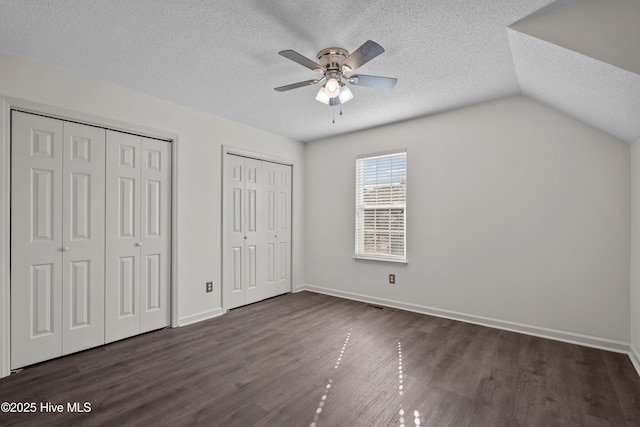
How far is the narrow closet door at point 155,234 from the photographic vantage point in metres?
3.17

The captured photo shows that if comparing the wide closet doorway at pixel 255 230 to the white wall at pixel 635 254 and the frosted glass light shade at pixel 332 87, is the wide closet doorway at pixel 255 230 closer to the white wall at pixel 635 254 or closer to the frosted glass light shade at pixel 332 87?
the frosted glass light shade at pixel 332 87

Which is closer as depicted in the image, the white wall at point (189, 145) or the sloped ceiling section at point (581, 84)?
the sloped ceiling section at point (581, 84)

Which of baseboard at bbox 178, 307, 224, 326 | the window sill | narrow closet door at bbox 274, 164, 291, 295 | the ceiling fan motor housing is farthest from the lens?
narrow closet door at bbox 274, 164, 291, 295

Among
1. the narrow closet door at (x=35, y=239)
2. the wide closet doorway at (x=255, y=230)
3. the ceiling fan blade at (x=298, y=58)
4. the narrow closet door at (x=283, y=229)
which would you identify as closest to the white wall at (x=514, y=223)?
the narrow closet door at (x=283, y=229)

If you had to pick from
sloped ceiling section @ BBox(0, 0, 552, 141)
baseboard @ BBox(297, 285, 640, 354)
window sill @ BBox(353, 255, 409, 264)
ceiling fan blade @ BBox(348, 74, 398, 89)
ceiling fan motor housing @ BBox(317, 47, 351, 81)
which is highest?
sloped ceiling section @ BBox(0, 0, 552, 141)

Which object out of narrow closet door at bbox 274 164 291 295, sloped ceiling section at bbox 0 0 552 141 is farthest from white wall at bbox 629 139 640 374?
narrow closet door at bbox 274 164 291 295

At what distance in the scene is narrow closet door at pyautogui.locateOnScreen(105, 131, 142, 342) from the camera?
291 cm

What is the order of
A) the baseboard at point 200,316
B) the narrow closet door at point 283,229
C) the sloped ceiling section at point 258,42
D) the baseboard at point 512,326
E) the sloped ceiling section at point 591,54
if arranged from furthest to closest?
1. the narrow closet door at point 283,229
2. the baseboard at point 200,316
3. the baseboard at point 512,326
4. the sloped ceiling section at point 258,42
5. the sloped ceiling section at point 591,54

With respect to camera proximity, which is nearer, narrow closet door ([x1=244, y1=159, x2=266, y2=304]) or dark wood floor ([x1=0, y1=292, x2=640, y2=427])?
dark wood floor ([x1=0, y1=292, x2=640, y2=427])

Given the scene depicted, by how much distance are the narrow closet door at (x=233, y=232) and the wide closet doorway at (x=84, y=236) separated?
2.37 ft

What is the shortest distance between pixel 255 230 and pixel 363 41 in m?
2.89

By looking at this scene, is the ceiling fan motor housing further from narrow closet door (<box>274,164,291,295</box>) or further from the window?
narrow closet door (<box>274,164,291,295</box>)

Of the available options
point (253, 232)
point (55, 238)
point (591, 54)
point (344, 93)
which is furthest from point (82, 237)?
point (591, 54)

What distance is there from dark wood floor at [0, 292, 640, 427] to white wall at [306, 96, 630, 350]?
34 cm
